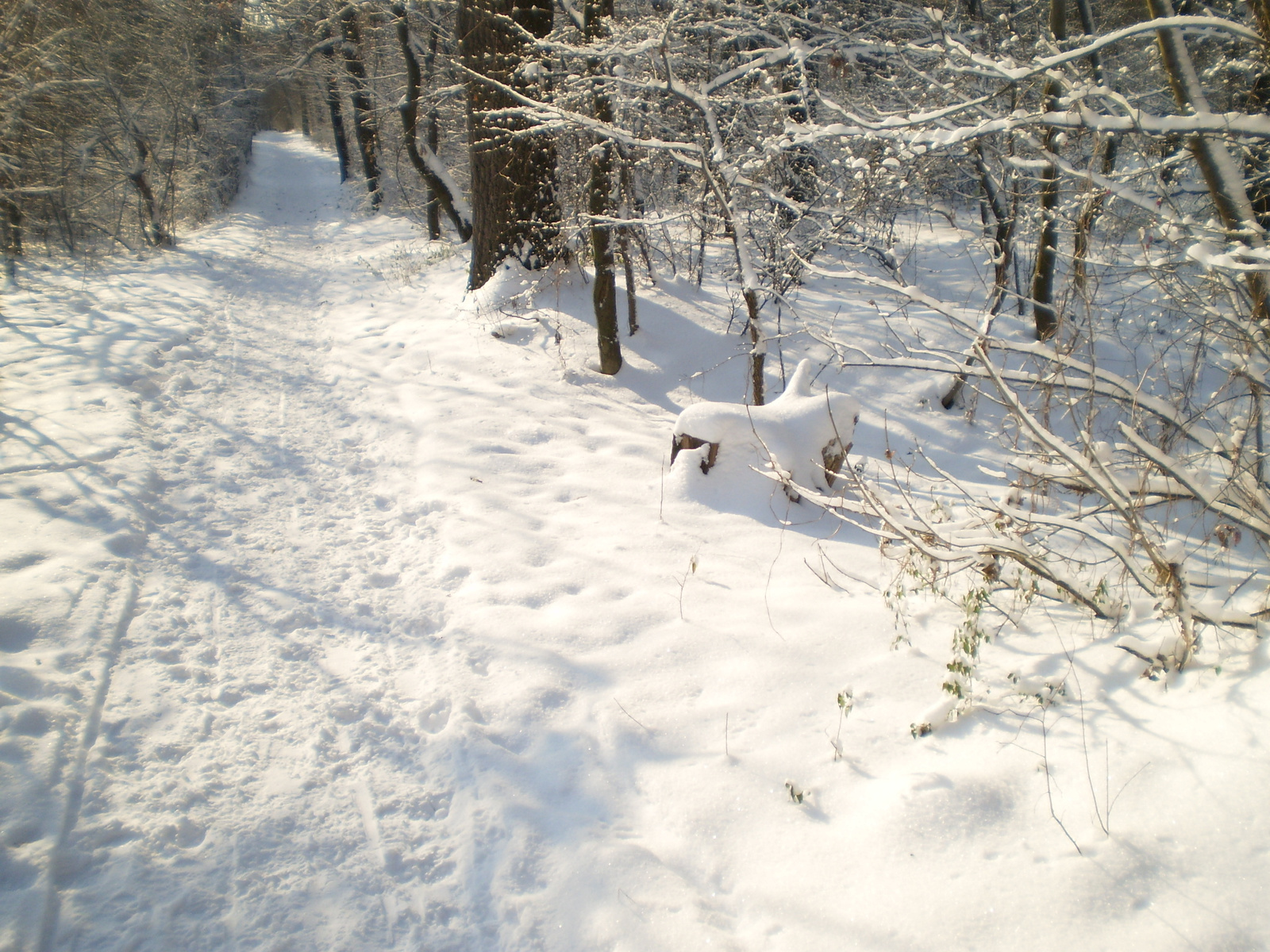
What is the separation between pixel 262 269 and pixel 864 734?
12.6 m

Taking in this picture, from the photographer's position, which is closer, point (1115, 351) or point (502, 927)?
point (502, 927)

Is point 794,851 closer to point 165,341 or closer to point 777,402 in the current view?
point 777,402

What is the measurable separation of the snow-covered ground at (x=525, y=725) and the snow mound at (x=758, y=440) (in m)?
0.19

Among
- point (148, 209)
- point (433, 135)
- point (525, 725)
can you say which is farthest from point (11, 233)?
point (525, 725)

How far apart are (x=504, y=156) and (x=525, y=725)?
6941 millimetres

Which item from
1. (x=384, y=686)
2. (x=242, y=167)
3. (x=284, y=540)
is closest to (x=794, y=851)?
(x=384, y=686)

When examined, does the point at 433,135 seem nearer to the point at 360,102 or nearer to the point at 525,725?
the point at 360,102

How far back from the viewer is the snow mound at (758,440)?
4.62 metres

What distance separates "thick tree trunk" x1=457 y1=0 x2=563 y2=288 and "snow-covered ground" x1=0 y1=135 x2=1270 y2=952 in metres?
3.45

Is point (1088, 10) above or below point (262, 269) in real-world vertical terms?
above

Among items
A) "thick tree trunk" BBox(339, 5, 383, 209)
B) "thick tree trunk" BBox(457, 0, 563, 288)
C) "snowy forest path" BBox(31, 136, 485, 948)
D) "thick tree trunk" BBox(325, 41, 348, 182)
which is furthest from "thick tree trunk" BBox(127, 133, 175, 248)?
"snowy forest path" BBox(31, 136, 485, 948)

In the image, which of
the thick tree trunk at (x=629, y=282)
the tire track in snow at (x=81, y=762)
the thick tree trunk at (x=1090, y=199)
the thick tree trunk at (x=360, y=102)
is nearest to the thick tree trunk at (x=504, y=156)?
the thick tree trunk at (x=629, y=282)

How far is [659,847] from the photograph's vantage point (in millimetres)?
2195

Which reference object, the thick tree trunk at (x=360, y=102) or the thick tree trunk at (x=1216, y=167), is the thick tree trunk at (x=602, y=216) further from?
the thick tree trunk at (x=360, y=102)
